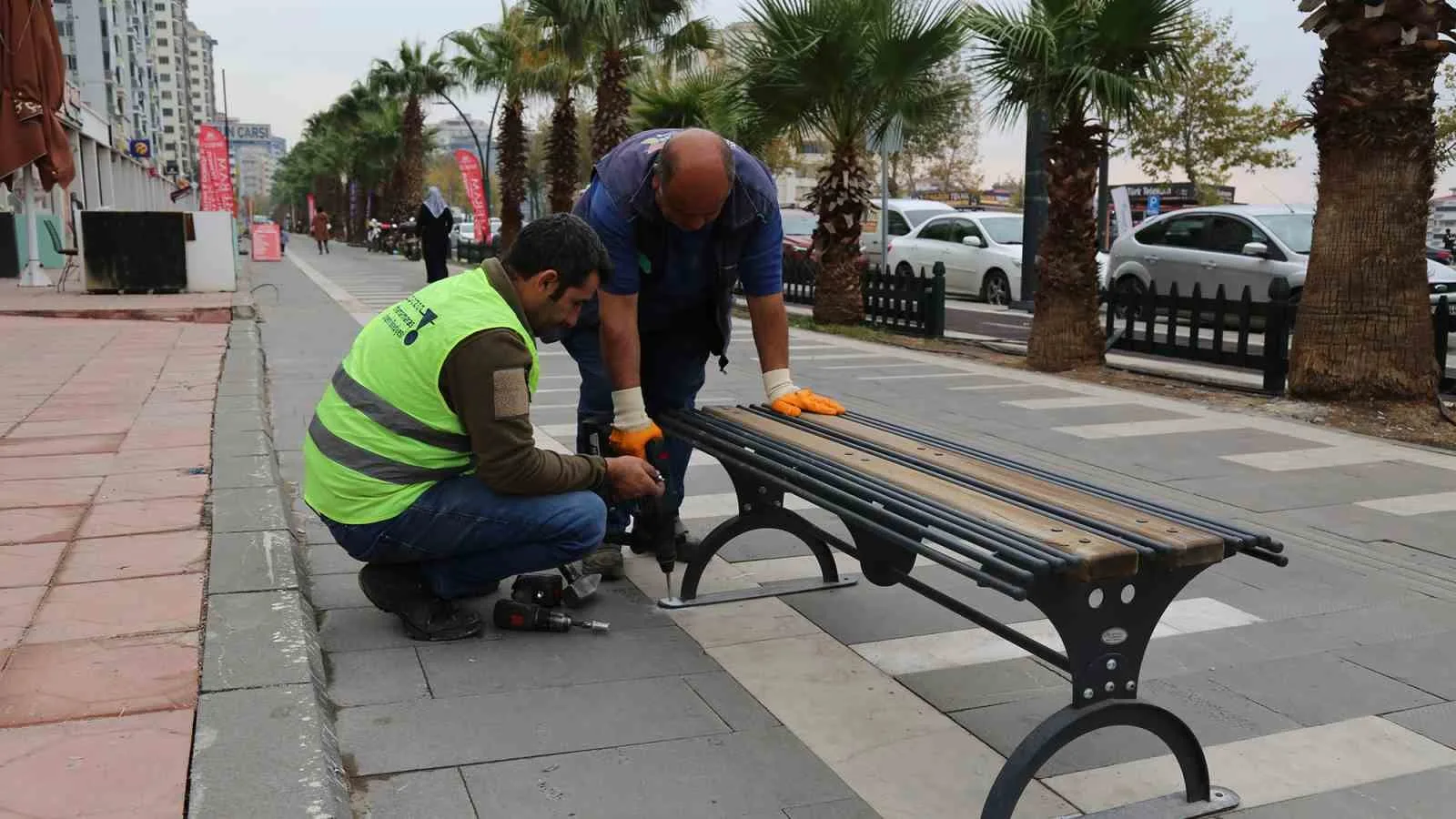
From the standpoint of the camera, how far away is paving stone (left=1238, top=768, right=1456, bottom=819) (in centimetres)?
274

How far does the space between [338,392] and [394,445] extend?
259 millimetres

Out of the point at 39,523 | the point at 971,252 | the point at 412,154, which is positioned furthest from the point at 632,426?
the point at 412,154

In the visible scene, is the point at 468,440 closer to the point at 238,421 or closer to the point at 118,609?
the point at 118,609

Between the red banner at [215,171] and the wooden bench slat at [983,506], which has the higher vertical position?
the red banner at [215,171]

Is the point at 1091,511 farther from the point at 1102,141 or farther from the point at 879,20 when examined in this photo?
the point at 879,20

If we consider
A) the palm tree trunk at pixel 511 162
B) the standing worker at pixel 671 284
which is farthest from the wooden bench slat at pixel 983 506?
the palm tree trunk at pixel 511 162

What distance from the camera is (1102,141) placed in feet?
34.6

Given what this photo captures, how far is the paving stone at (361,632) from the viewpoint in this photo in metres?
3.64

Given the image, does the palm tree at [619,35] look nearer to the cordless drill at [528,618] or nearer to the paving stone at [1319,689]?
the cordless drill at [528,618]

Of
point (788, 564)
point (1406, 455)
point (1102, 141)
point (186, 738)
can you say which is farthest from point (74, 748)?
point (1102, 141)

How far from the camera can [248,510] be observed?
4.59 metres

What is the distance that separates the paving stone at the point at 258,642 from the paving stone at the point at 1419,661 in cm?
309

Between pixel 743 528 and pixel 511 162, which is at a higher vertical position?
pixel 511 162

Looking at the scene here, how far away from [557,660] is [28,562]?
74.2 inches
